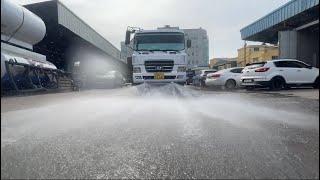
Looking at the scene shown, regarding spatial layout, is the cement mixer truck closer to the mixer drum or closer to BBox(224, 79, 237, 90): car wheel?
the mixer drum

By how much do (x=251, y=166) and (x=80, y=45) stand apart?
517 centimetres

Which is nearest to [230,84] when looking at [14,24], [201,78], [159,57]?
[201,78]

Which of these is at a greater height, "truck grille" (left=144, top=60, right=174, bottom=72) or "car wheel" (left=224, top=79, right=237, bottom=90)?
"truck grille" (left=144, top=60, right=174, bottom=72)

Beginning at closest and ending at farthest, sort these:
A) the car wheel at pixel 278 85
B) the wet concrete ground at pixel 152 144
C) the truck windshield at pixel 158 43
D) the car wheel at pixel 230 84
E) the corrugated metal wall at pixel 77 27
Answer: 1. the wet concrete ground at pixel 152 144
2. the corrugated metal wall at pixel 77 27
3. the car wheel at pixel 278 85
4. the truck windshield at pixel 158 43
5. the car wheel at pixel 230 84

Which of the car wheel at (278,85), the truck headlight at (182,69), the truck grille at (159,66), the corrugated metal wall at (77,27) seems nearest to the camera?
the corrugated metal wall at (77,27)

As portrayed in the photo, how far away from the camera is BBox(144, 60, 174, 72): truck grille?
13453 millimetres

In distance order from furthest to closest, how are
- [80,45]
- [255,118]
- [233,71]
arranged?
[233,71] → [80,45] → [255,118]

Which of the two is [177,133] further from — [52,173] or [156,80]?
[156,80]

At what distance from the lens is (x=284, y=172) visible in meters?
→ 2.20

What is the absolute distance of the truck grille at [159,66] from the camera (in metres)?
13.5

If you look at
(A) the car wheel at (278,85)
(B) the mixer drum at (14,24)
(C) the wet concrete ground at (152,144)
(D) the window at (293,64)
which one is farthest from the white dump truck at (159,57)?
(C) the wet concrete ground at (152,144)

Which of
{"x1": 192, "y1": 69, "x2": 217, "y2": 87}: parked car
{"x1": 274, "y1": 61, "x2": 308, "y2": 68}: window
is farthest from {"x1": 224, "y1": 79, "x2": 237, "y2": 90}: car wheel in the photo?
{"x1": 274, "y1": 61, "x2": 308, "y2": 68}: window

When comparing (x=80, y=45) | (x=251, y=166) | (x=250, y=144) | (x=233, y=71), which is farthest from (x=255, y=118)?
(x=233, y=71)

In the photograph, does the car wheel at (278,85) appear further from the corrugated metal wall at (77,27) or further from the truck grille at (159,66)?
the corrugated metal wall at (77,27)
